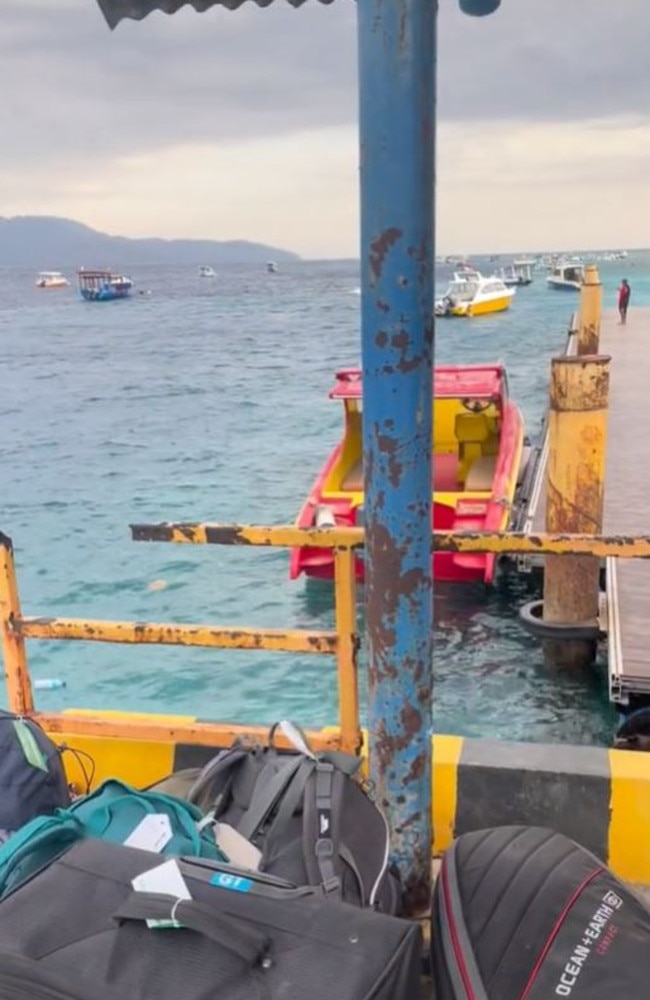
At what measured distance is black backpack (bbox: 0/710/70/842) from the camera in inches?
94.9

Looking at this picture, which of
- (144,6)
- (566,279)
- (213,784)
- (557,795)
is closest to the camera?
(144,6)

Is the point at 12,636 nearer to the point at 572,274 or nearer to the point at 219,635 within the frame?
the point at 219,635

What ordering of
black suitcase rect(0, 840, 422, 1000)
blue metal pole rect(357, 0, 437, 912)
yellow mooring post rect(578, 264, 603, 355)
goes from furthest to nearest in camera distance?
yellow mooring post rect(578, 264, 603, 355) < blue metal pole rect(357, 0, 437, 912) < black suitcase rect(0, 840, 422, 1000)

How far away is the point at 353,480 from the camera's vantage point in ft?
39.2

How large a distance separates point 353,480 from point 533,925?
10028 mm

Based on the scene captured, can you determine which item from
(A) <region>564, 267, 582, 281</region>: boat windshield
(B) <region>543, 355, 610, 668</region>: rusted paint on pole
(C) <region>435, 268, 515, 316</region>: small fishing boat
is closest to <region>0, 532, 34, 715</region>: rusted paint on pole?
(B) <region>543, 355, 610, 668</region>: rusted paint on pole

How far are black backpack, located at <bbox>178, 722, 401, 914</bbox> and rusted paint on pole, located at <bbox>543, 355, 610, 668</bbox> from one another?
17.1ft

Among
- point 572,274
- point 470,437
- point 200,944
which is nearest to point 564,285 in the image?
point 572,274

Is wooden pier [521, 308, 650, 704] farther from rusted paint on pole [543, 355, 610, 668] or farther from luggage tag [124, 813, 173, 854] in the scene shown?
luggage tag [124, 813, 173, 854]

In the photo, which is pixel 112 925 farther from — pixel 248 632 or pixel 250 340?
pixel 250 340

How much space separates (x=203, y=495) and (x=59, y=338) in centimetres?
4118

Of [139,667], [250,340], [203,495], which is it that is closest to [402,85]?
[139,667]

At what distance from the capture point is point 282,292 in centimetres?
11156

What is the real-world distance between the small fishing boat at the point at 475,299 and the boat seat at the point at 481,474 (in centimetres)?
4369
